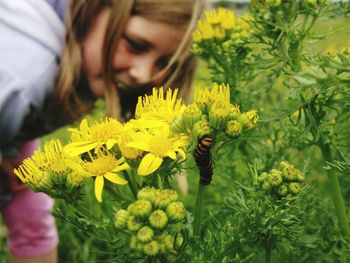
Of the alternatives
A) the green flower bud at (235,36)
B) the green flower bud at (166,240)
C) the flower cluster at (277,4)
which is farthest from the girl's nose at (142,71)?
the green flower bud at (166,240)

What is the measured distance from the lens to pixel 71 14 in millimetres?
2934

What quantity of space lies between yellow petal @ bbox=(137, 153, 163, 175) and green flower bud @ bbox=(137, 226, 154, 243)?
10 centimetres

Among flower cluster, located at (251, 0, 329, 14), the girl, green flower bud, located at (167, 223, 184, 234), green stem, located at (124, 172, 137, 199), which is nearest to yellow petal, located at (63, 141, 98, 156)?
green stem, located at (124, 172, 137, 199)

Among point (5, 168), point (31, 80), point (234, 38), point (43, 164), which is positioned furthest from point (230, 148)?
point (5, 168)

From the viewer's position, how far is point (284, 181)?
1.30 meters

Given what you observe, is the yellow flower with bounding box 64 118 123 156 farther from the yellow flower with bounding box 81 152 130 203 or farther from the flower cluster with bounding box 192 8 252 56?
the flower cluster with bounding box 192 8 252 56

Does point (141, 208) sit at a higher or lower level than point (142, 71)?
higher

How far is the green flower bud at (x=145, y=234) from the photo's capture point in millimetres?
1075

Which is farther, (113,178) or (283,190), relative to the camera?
(283,190)

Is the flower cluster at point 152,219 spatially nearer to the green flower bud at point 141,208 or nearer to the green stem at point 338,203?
the green flower bud at point 141,208

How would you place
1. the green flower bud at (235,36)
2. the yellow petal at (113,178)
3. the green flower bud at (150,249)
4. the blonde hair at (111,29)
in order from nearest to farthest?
the green flower bud at (150,249) → the yellow petal at (113,178) → the green flower bud at (235,36) → the blonde hair at (111,29)

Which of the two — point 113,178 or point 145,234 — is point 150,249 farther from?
point 113,178

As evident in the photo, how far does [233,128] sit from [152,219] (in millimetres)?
242

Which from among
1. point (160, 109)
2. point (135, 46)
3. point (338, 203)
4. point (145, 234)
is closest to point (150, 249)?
point (145, 234)
